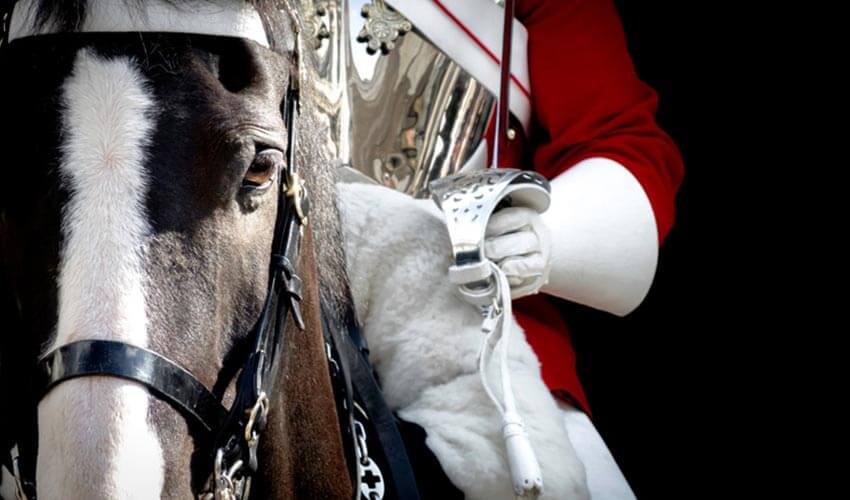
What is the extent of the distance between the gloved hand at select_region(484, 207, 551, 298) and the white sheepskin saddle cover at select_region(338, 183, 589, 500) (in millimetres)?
82

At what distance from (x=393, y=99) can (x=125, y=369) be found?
3.94 feet

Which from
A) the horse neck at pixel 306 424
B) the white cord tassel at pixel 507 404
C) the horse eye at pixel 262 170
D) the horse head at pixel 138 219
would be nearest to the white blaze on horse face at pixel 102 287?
the horse head at pixel 138 219

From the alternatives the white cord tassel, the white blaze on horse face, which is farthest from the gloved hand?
the white blaze on horse face

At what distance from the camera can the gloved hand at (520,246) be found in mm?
1761

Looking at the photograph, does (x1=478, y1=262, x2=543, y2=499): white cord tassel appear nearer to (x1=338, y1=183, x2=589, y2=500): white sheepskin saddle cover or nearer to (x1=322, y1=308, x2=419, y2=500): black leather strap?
(x1=338, y1=183, x2=589, y2=500): white sheepskin saddle cover

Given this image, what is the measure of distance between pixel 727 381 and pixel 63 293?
1914mm

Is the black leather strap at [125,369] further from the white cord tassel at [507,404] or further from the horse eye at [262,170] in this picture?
the white cord tassel at [507,404]

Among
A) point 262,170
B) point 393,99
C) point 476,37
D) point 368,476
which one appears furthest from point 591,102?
point 262,170

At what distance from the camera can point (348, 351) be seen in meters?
1.66

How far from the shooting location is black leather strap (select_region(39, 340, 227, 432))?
1.06 metres

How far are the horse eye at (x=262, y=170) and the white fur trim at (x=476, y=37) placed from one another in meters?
0.93

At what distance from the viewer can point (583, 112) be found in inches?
85.2

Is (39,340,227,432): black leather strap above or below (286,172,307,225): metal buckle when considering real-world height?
below

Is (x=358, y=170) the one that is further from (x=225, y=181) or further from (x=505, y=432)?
(x=225, y=181)
